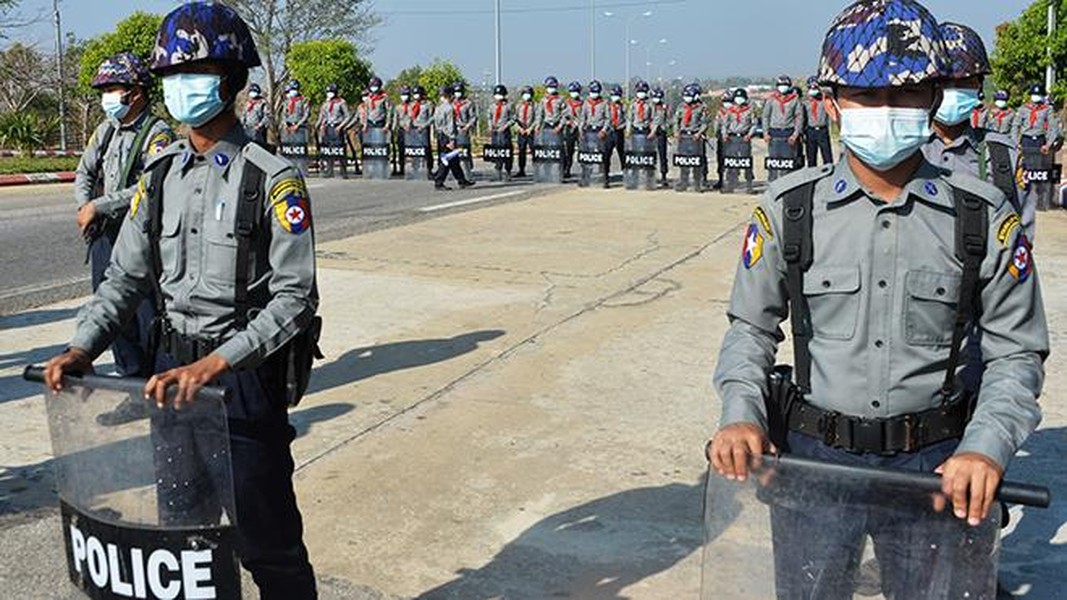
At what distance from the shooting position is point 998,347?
2.25 meters

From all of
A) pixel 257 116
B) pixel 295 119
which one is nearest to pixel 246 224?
pixel 257 116

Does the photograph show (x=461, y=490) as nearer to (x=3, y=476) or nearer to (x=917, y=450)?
(x=3, y=476)

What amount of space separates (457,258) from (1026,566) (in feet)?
23.4

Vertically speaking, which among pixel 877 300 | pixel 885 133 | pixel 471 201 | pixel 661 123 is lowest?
pixel 471 201

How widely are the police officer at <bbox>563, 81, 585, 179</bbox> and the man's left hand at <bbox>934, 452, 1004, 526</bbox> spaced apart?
56.2ft

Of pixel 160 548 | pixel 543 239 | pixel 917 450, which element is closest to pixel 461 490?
pixel 160 548

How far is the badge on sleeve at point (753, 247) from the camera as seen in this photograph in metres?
2.38

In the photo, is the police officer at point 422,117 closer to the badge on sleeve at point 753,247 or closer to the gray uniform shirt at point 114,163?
the gray uniform shirt at point 114,163

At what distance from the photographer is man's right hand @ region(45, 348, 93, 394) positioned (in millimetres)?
2609

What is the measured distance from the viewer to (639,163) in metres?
18.2

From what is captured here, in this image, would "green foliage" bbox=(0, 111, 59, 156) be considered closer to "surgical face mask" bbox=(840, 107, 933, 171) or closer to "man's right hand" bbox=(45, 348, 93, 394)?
"man's right hand" bbox=(45, 348, 93, 394)

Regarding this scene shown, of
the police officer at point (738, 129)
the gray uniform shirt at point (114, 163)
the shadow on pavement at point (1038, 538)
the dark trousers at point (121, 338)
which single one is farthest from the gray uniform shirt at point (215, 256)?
the police officer at point (738, 129)

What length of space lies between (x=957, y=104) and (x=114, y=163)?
12.3ft

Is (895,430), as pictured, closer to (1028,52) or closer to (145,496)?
(145,496)
